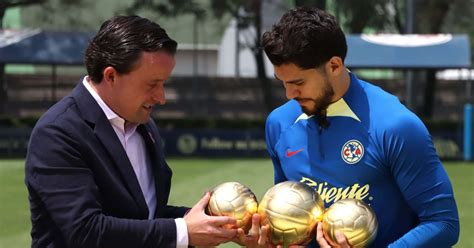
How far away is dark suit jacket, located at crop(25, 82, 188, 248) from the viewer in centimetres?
292

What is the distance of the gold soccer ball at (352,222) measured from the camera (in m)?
2.97

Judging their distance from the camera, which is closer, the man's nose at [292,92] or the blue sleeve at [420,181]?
the blue sleeve at [420,181]

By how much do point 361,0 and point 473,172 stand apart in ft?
30.7

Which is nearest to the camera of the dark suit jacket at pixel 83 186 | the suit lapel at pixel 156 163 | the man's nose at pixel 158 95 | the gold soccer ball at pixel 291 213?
the dark suit jacket at pixel 83 186

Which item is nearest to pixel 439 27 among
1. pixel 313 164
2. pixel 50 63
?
pixel 50 63

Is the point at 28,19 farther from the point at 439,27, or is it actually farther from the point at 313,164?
the point at 313,164

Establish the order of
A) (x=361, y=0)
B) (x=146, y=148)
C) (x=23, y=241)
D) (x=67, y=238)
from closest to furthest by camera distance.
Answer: (x=67, y=238)
(x=146, y=148)
(x=23, y=241)
(x=361, y=0)

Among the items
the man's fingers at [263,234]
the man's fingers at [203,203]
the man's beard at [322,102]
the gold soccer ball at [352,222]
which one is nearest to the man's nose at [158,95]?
the man's fingers at [203,203]

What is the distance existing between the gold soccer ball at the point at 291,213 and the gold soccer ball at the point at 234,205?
0.16 feet

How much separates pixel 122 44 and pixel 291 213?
90cm

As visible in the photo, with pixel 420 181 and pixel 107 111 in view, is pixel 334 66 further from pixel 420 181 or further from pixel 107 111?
pixel 107 111

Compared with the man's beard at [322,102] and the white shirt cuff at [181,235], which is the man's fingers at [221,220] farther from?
the man's beard at [322,102]

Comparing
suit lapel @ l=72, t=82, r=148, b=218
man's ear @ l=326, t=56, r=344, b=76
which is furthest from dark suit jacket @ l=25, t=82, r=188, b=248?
man's ear @ l=326, t=56, r=344, b=76

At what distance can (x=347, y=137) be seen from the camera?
10.5ft
